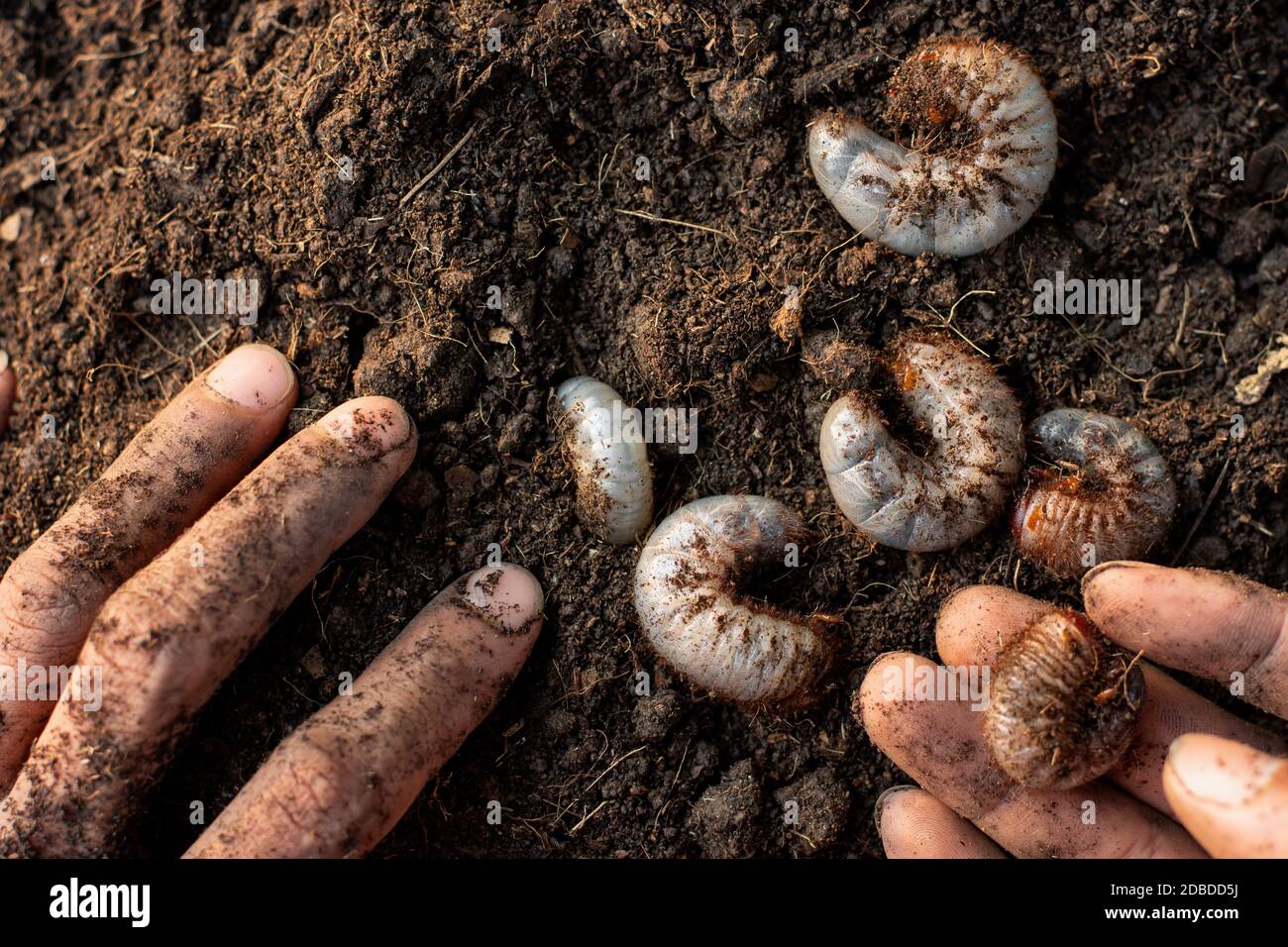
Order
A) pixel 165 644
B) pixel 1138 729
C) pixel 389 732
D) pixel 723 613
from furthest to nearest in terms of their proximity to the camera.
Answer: pixel 723 613 < pixel 1138 729 < pixel 389 732 < pixel 165 644

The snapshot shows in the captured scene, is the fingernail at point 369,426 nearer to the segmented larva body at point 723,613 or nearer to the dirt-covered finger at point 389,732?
the dirt-covered finger at point 389,732

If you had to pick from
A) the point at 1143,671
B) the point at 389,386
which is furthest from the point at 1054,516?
the point at 389,386

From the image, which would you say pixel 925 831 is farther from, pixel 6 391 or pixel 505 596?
pixel 6 391

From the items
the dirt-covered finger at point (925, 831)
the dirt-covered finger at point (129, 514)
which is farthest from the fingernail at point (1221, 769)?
the dirt-covered finger at point (129, 514)

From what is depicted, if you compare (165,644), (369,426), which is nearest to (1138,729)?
(369,426)

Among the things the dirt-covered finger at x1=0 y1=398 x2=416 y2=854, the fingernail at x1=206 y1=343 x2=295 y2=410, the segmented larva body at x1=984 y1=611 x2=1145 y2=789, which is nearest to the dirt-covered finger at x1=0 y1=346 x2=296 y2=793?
the fingernail at x1=206 y1=343 x2=295 y2=410

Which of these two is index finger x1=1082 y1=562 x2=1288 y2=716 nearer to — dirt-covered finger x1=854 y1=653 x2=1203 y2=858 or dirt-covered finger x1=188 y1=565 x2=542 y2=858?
dirt-covered finger x1=854 y1=653 x2=1203 y2=858
